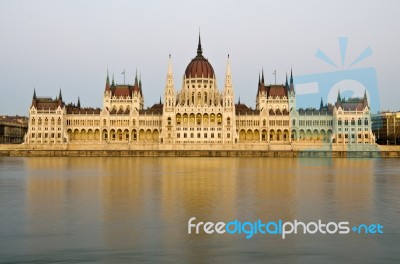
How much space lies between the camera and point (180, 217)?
26094mm

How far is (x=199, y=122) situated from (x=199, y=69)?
53.1 ft

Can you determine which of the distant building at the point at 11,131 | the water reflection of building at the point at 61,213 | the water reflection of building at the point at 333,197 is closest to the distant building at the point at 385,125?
the water reflection of building at the point at 333,197

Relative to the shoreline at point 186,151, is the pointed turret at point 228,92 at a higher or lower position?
higher

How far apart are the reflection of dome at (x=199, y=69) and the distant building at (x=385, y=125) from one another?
167 ft

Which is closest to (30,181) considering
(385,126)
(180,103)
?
(180,103)

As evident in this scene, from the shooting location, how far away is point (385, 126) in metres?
153

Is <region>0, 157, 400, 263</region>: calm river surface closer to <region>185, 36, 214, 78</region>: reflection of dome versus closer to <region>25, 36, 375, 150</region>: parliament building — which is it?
<region>25, 36, 375, 150</region>: parliament building

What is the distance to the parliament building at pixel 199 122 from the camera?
118m

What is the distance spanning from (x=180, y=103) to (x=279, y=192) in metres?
91.2

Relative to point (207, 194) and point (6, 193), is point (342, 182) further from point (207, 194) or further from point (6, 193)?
point (6, 193)

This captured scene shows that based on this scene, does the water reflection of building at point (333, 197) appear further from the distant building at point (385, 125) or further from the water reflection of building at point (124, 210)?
the distant building at point (385, 125)

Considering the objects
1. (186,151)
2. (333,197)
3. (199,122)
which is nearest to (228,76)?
(199,122)

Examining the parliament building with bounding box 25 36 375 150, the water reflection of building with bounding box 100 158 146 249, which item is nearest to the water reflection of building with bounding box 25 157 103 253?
the water reflection of building with bounding box 100 158 146 249

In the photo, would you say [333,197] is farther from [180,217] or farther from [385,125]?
[385,125]
